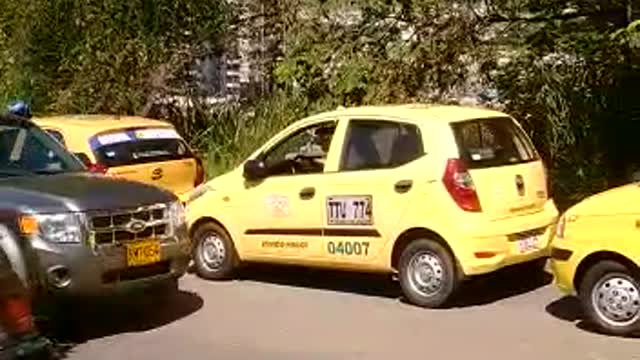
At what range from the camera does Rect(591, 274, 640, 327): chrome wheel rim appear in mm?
7559

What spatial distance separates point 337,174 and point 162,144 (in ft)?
9.46

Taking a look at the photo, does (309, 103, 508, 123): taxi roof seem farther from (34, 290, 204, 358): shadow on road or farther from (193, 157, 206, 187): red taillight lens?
(193, 157, 206, 187): red taillight lens

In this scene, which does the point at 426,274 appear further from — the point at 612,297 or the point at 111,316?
the point at 111,316

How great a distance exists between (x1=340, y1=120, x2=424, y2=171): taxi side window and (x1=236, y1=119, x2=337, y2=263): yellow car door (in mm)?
272

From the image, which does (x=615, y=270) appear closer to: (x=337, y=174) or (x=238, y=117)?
(x=337, y=174)

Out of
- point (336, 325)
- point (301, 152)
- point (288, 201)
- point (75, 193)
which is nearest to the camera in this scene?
point (75, 193)

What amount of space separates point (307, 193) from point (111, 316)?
189cm

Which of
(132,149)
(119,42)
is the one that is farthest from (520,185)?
(119,42)

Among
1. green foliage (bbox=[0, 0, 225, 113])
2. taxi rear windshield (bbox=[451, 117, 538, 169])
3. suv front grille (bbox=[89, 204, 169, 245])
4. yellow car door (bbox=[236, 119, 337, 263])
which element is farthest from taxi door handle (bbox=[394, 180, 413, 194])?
green foliage (bbox=[0, 0, 225, 113])

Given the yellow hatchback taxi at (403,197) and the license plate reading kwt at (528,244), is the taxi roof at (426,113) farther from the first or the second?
the license plate reading kwt at (528,244)

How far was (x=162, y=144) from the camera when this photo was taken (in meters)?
11.4

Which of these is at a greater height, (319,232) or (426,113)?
Result: (426,113)

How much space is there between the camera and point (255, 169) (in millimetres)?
9742

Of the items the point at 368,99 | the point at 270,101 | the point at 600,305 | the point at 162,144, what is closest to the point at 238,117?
the point at 270,101
